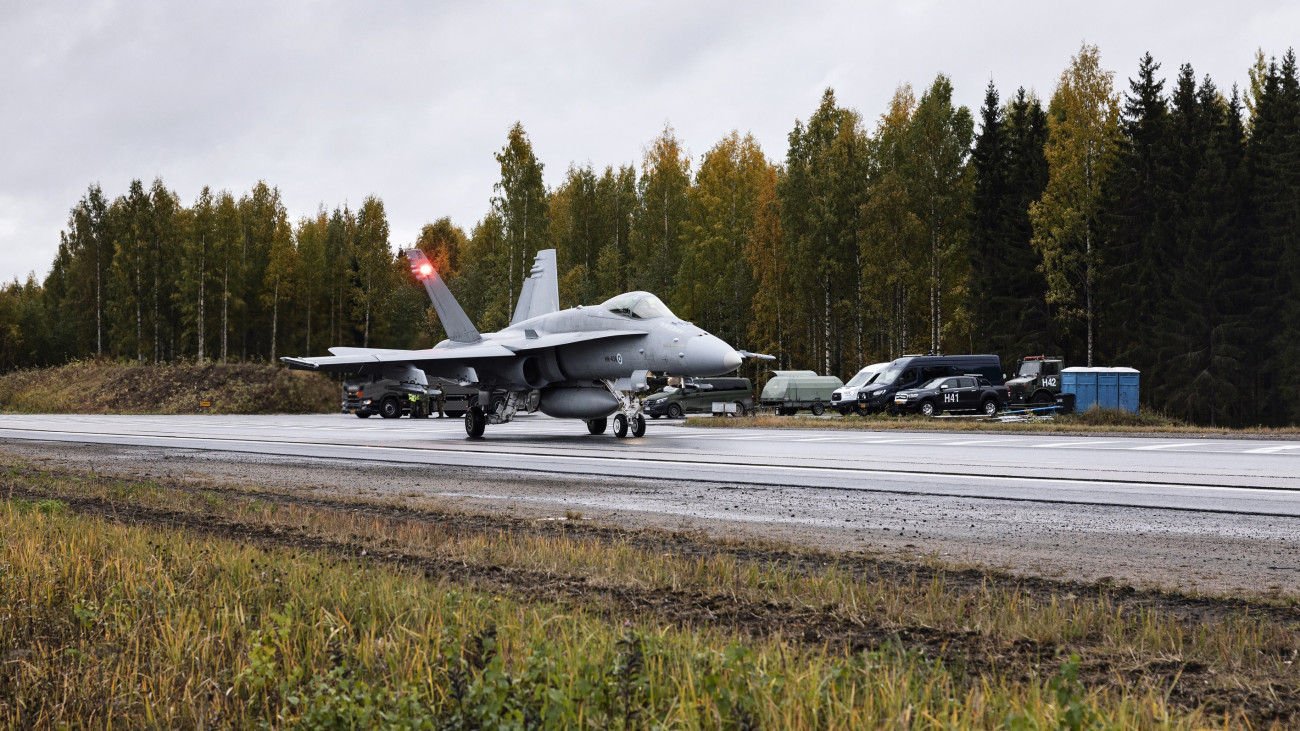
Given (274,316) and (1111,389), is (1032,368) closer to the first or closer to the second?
(1111,389)

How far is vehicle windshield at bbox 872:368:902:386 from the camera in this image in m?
36.3

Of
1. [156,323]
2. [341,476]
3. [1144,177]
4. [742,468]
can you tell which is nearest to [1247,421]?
[1144,177]

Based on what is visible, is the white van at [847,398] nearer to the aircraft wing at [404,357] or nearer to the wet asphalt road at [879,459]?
the wet asphalt road at [879,459]

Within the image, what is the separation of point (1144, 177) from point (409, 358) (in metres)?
37.0

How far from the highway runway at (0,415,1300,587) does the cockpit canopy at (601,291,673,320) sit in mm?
2804

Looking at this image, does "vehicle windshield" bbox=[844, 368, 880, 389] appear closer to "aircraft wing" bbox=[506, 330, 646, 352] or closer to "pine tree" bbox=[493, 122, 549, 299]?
"aircraft wing" bbox=[506, 330, 646, 352]

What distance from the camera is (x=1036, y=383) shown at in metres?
40.8

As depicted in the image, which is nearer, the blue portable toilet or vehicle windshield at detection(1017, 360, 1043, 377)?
the blue portable toilet

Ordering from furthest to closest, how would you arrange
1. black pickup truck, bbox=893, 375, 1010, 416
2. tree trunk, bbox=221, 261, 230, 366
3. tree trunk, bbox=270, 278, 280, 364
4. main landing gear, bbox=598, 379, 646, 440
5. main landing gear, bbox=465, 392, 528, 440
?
tree trunk, bbox=270, 278, 280, 364, tree trunk, bbox=221, 261, 230, 366, black pickup truck, bbox=893, 375, 1010, 416, main landing gear, bbox=465, 392, 528, 440, main landing gear, bbox=598, 379, 646, 440

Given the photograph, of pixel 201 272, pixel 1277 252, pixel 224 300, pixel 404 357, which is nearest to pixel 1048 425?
pixel 404 357

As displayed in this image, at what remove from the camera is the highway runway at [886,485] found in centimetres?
725

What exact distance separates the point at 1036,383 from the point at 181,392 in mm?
45599

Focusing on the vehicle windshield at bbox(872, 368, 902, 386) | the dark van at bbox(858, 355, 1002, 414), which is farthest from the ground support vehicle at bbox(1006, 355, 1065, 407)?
the vehicle windshield at bbox(872, 368, 902, 386)

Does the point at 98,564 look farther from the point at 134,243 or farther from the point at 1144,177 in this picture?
the point at 134,243
